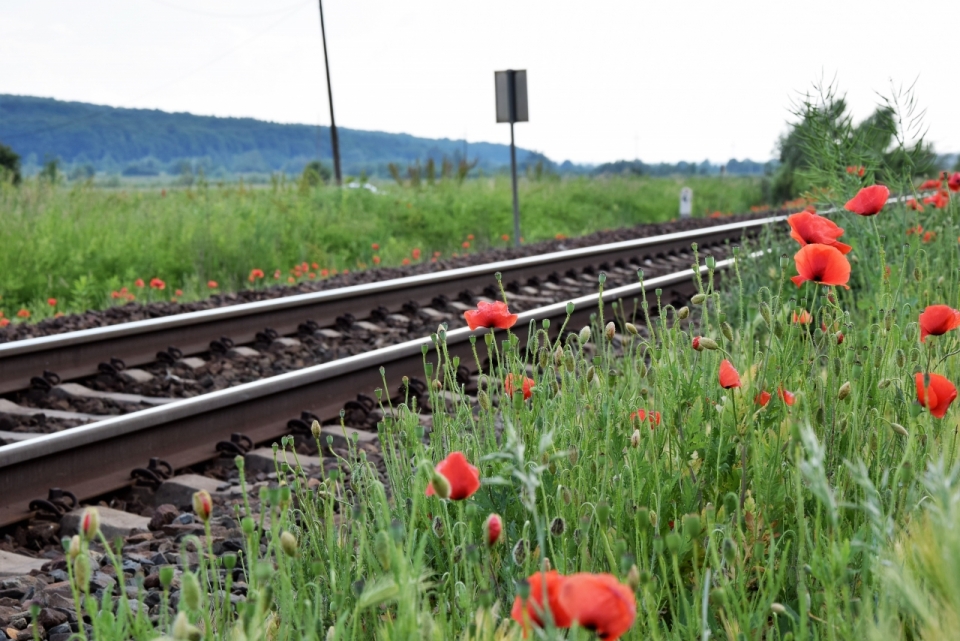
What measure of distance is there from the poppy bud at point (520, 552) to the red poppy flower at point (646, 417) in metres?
0.54

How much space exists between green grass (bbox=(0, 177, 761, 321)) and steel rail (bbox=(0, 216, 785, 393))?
2289mm

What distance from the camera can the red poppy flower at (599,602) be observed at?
1.12 m

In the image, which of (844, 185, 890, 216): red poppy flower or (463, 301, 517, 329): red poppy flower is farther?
(844, 185, 890, 216): red poppy flower

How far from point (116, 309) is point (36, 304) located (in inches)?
73.7

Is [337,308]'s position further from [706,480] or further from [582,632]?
[582,632]

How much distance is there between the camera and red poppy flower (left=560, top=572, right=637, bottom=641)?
1122mm

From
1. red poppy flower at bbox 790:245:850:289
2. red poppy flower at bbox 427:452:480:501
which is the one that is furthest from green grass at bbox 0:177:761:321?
red poppy flower at bbox 427:452:480:501

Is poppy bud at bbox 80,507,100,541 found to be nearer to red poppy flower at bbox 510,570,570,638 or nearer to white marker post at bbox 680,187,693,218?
red poppy flower at bbox 510,570,570,638

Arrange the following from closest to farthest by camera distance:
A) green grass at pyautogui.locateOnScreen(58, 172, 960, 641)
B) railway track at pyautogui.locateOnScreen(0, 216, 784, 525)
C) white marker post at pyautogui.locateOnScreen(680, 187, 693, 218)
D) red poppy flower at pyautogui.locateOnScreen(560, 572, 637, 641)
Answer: red poppy flower at pyautogui.locateOnScreen(560, 572, 637, 641) < green grass at pyautogui.locateOnScreen(58, 172, 960, 641) < railway track at pyautogui.locateOnScreen(0, 216, 784, 525) < white marker post at pyautogui.locateOnScreen(680, 187, 693, 218)

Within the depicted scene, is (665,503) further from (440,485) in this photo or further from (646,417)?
(440,485)

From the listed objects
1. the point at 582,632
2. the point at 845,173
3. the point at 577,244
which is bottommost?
the point at 577,244

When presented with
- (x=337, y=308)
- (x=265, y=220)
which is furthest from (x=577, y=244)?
→ (x=337, y=308)

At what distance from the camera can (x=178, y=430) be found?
4324 millimetres

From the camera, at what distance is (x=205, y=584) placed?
1.67 meters
